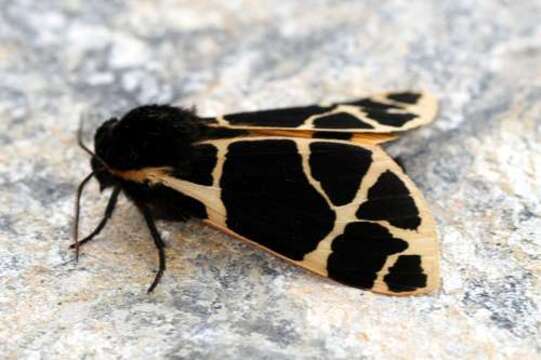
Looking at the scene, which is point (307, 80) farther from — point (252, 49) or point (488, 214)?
point (488, 214)

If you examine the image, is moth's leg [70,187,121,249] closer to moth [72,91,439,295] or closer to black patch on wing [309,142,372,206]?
moth [72,91,439,295]

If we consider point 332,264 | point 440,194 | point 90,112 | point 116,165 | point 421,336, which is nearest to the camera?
point 421,336

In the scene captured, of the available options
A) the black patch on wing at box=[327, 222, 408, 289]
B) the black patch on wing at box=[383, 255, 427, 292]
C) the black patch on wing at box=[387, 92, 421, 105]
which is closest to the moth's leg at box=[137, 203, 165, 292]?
the black patch on wing at box=[327, 222, 408, 289]

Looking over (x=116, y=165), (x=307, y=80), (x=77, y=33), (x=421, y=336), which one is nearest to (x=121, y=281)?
(x=116, y=165)

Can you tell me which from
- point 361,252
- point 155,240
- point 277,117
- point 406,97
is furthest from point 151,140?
point 406,97

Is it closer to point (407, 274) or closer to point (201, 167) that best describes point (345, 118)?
point (201, 167)

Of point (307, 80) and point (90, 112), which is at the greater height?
point (307, 80)
